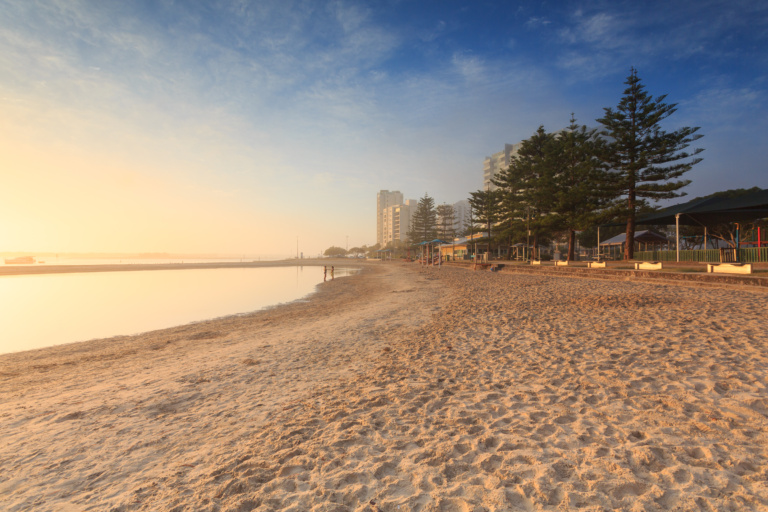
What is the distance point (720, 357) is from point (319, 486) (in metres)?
5.12

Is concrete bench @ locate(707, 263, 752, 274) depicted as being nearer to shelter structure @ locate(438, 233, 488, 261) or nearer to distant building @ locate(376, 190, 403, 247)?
shelter structure @ locate(438, 233, 488, 261)

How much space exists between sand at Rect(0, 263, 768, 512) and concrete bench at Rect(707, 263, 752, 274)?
6.98 meters

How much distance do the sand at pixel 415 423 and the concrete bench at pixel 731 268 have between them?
22.9 feet

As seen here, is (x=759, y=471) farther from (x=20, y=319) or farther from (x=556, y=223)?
(x=556, y=223)

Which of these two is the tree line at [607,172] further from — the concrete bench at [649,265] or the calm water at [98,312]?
the calm water at [98,312]

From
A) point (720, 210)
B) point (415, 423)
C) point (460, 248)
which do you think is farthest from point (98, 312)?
point (460, 248)

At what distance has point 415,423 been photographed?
3064 mm

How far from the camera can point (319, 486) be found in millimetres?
2271

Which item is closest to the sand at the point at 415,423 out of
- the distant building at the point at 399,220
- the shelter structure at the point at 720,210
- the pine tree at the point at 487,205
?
the shelter structure at the point at 720,210

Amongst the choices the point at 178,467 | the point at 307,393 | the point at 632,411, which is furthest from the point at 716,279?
the point at 178,467

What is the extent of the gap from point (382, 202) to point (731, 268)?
147246 millimetres


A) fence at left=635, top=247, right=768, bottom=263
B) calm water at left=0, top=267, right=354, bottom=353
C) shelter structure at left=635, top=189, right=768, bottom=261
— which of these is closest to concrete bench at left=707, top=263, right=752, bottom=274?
shelter structure at left=635, top=189, right=768, bottom=261

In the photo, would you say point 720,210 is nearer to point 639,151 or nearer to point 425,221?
point 639,151

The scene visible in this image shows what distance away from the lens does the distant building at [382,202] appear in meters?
153
